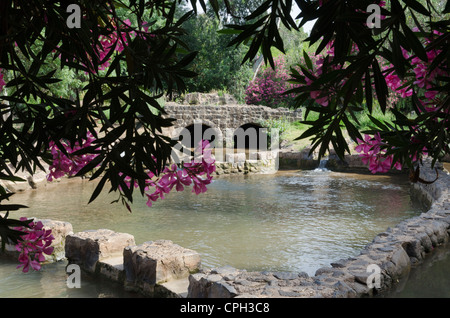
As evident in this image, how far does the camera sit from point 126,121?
53.0 inches

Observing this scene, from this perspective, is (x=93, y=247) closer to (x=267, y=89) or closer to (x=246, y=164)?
(x=246, y=164)

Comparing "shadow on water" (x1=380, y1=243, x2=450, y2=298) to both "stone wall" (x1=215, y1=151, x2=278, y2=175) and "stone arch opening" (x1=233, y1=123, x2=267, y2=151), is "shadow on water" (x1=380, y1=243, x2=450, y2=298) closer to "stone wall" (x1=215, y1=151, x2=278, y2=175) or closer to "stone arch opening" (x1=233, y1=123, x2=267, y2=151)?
"stone wall" (x1=215, y1=151, x2=278, y2=175)

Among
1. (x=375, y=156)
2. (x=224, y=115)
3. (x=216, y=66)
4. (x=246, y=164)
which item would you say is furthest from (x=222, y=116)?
(x=375, y=156)

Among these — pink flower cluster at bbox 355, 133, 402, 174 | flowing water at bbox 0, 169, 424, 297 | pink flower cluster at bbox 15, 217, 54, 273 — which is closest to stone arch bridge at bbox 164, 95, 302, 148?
flowing water at bbox 0, 169, 424, 297

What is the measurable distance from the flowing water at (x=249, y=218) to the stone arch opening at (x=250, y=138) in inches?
269

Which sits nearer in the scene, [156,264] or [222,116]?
[156,264]

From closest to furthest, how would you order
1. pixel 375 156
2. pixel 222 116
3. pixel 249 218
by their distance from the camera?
pixel 375 156 < pixel 249 218 < pixel 222 116

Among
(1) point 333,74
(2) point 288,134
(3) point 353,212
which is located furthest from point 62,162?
(2) point 288,134

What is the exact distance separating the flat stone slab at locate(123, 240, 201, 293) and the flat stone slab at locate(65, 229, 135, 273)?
576mm

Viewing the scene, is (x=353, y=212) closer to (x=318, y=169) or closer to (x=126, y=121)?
(x=318, y=169)

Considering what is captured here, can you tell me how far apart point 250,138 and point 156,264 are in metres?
16.1

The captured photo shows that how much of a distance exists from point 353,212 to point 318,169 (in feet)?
19.4

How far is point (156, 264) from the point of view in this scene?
4742 millimetres

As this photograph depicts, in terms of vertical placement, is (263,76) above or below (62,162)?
above
